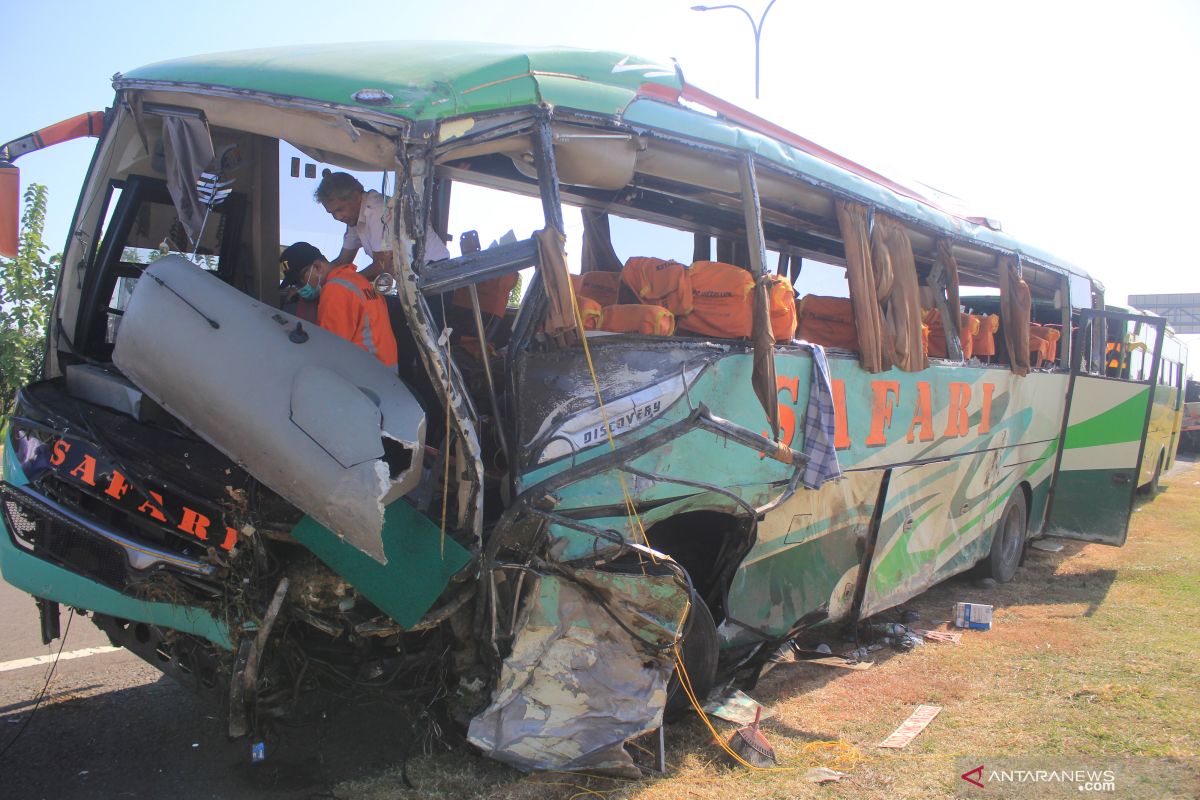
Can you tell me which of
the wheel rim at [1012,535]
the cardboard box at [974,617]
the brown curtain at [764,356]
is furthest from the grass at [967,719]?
the brown curtain at [764,356]

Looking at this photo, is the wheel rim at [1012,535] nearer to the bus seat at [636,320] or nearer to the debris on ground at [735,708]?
the debris on ground at [735,708]

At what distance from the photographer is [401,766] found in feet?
12.9

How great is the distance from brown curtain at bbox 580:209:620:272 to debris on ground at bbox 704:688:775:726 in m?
2.80

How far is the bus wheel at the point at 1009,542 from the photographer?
8.64 meters

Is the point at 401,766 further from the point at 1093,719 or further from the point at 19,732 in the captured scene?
the point at 1093,719

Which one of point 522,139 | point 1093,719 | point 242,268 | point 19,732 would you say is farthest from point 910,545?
point 19,732

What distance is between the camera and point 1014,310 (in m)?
7.73

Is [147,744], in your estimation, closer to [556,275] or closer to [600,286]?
[556,275]

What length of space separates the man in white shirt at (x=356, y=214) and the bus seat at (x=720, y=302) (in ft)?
4.58

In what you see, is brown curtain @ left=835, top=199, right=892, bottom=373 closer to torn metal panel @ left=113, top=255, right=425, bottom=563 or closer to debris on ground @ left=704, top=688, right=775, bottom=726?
debris on ground @ left=704, top=688, right=775, bottom=726

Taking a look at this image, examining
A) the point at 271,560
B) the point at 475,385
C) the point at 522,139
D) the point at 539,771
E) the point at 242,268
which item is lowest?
the point at 539,771

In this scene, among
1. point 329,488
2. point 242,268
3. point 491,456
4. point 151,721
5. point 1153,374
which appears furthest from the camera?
point 1153,374

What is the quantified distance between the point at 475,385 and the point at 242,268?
6.63 feet

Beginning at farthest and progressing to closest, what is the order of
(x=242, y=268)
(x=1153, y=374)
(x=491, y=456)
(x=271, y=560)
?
1. (x=1153, y=374)
2. (x=242, y=268)
3. (x=491, y=456)
4. (x=271, y=560)
